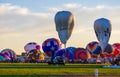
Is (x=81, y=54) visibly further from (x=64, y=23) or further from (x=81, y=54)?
(x=64, y=23)

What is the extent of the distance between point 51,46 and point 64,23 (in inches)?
537

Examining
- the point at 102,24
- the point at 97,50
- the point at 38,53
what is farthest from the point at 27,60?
the point at 102,24

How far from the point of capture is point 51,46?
12619 cm

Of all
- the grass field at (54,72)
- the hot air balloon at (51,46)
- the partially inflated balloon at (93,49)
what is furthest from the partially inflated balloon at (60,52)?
the grass field at (54,72)

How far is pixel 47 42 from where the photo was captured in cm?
12638

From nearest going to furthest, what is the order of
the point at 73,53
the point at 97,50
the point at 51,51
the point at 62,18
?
the point at 62,18 → the point at 51,51 → the point at 73,53 → the point at 97,50

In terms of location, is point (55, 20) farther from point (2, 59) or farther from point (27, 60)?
point (2, 59)

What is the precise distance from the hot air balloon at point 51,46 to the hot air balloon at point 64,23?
844cm

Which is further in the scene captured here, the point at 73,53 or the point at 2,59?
the point at 2,59

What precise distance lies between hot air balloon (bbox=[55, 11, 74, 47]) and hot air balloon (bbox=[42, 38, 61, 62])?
332 inches

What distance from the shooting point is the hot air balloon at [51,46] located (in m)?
125

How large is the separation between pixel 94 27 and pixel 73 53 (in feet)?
76.3

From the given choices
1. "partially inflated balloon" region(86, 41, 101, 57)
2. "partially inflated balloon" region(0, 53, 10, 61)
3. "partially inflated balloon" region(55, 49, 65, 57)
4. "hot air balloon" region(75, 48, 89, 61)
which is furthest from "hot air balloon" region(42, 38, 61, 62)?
"partially inflated balloon" region(0, 53, 10, 61)

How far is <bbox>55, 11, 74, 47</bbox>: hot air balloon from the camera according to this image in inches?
4498
